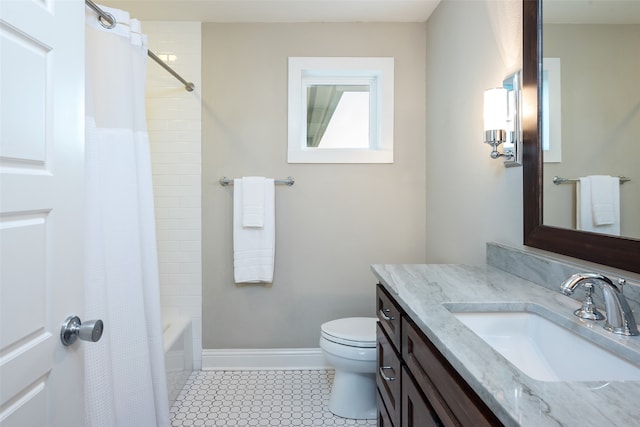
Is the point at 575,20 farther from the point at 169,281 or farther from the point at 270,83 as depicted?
the point at 169,281

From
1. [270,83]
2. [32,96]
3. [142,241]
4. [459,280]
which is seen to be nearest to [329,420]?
[459,280]

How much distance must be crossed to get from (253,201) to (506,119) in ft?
5.13

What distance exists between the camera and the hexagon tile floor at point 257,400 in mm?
1969

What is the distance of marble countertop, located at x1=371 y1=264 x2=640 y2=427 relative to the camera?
0.55 meters

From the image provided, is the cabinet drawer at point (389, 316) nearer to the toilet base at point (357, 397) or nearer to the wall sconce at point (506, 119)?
the toilet base at point (357, 397)

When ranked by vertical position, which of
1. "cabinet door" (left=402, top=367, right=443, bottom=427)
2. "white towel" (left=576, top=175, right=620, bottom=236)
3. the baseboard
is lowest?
the baseboard

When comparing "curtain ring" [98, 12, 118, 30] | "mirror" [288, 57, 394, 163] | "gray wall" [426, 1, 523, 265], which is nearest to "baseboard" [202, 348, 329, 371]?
"gray wall" [426, 1, 523, 265]

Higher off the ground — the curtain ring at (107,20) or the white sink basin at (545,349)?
the curtain ring at (107,20)

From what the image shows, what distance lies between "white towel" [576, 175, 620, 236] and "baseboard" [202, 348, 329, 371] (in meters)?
1.93

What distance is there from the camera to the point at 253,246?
248cm

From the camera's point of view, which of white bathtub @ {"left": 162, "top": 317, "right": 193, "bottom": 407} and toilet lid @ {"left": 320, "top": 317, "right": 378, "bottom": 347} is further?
white bathtub @ {"left": 162, "top": 317, "right": 193, "bottom": 407}

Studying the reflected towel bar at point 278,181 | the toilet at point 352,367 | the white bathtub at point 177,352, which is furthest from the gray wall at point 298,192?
the toilet at point 352,367

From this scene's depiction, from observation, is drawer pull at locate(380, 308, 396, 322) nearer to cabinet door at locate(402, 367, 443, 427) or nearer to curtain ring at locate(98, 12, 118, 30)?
cabinet door at locate(402, 367, 443, 427)

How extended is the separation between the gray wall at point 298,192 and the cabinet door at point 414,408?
4.65 feet
